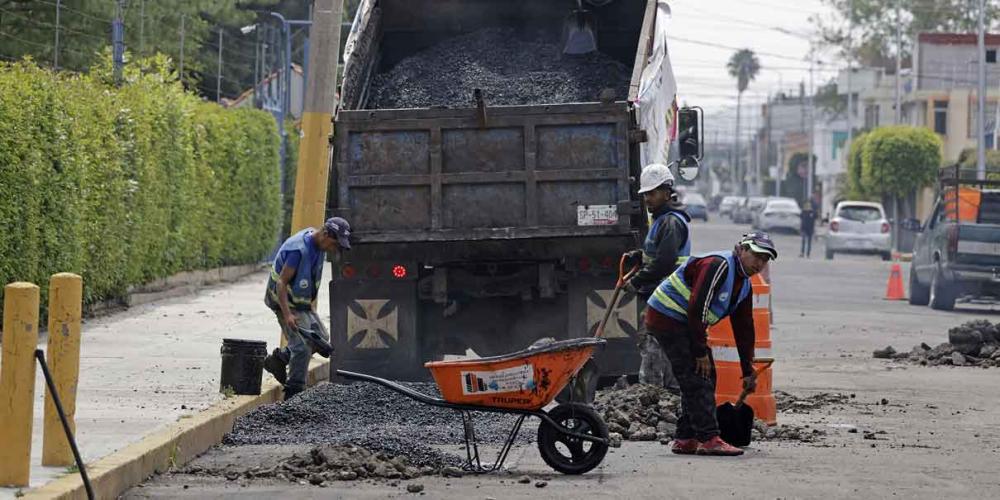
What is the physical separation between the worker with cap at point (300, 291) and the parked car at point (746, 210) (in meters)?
73.7

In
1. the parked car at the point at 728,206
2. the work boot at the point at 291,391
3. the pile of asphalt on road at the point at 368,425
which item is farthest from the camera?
the parked car at the point at 728,206

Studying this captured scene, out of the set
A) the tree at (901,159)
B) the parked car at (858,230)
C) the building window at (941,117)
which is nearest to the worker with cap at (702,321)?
the parked car at (858,230)

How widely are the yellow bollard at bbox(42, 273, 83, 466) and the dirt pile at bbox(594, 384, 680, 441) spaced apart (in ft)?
12.2

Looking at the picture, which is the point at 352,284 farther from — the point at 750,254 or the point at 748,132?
the point at 748,132

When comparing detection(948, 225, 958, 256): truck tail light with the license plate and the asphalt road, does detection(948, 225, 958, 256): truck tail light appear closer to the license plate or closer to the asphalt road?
the asphalt road

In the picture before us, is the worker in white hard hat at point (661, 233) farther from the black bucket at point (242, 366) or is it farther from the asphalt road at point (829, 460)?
the black bucket at point (242, 366)

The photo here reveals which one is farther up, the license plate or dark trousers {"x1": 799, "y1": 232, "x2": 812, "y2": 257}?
the license plate

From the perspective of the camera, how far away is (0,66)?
17.0m

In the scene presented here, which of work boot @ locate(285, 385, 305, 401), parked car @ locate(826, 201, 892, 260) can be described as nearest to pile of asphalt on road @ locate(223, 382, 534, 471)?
work boot @ locate(285, 385, 305, 401)

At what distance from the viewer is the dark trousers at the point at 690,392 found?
10375 millimetres

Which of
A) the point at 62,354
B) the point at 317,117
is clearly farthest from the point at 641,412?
the point at 62,354

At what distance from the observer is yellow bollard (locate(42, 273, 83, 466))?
333 inches

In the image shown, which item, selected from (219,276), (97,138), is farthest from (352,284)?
(219,276)

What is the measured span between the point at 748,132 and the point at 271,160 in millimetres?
Result: 140381
